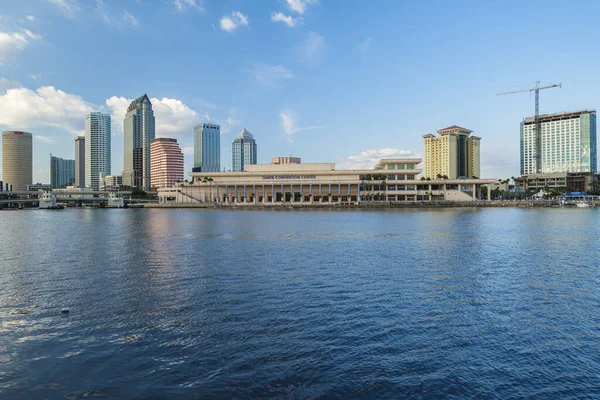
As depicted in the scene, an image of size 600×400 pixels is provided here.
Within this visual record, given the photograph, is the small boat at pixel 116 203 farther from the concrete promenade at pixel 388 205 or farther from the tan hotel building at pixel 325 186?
the tan hotel building at pixel 325 186

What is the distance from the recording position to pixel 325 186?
168 metres

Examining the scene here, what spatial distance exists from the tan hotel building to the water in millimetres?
134772

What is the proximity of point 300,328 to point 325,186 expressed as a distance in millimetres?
153424

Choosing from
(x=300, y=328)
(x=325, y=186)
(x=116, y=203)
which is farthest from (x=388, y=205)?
(x=300, y=328)

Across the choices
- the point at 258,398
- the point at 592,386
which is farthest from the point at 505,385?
the point at 258,398

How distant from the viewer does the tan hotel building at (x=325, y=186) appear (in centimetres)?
16412

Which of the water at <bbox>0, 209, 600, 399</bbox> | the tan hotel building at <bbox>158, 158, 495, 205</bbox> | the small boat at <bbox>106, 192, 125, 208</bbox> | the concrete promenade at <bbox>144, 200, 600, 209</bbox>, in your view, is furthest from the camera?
the small boat at <bbox>106, 192, 125, 208</bbox>

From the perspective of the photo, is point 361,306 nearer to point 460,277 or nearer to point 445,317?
point 445,317

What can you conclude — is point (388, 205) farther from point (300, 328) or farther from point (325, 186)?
point (300, 328)

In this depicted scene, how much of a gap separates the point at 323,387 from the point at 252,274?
48.4 ft

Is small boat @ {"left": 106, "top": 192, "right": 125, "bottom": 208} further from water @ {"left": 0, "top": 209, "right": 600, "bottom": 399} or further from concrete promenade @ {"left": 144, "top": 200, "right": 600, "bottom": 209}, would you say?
water @ {"left": 0, "top": 209, "right": 600, "bottom": 399}

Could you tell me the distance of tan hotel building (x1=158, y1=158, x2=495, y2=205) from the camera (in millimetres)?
164125

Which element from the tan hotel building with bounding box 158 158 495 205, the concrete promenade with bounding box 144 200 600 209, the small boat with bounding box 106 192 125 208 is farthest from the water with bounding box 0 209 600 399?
the small boat with bounding box 106 192 125 208

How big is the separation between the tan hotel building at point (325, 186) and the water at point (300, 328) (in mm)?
134772
